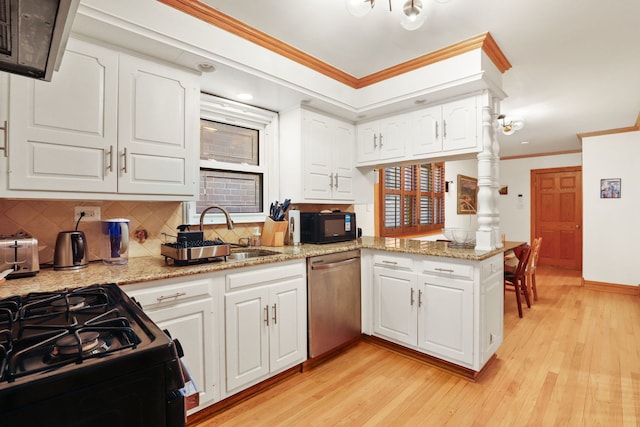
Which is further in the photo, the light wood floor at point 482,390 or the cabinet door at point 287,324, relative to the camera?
the cabinet door at point 287,324

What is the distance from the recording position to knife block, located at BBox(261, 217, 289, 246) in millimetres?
2857

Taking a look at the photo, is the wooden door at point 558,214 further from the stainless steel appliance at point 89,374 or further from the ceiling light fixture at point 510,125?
the stainless steel appliance at point 89,374

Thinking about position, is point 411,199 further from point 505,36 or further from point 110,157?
point 110,157

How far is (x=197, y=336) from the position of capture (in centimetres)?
185

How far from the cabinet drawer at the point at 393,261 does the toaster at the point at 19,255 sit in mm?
2318

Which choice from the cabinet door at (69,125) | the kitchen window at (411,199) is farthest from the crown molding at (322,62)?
the kitchen window at (411,199)

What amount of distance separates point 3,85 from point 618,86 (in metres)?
4.91

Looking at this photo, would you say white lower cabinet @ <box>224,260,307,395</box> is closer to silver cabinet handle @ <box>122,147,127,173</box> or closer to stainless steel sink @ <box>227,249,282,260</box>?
stainless steel sink @ <box>227,249,282,260</box>

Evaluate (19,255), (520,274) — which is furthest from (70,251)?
(520,274)

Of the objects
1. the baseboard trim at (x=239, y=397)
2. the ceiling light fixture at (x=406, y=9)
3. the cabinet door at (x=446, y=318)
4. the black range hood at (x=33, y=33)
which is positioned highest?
the ceiling light fixture at (x=406, y=9)

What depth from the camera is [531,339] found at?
3107 millimetres

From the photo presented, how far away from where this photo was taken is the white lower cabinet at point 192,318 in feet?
5.57

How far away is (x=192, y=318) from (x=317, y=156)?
1843 millimetres

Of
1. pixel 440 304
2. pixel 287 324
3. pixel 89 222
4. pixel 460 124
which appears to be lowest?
pixel 287 324
